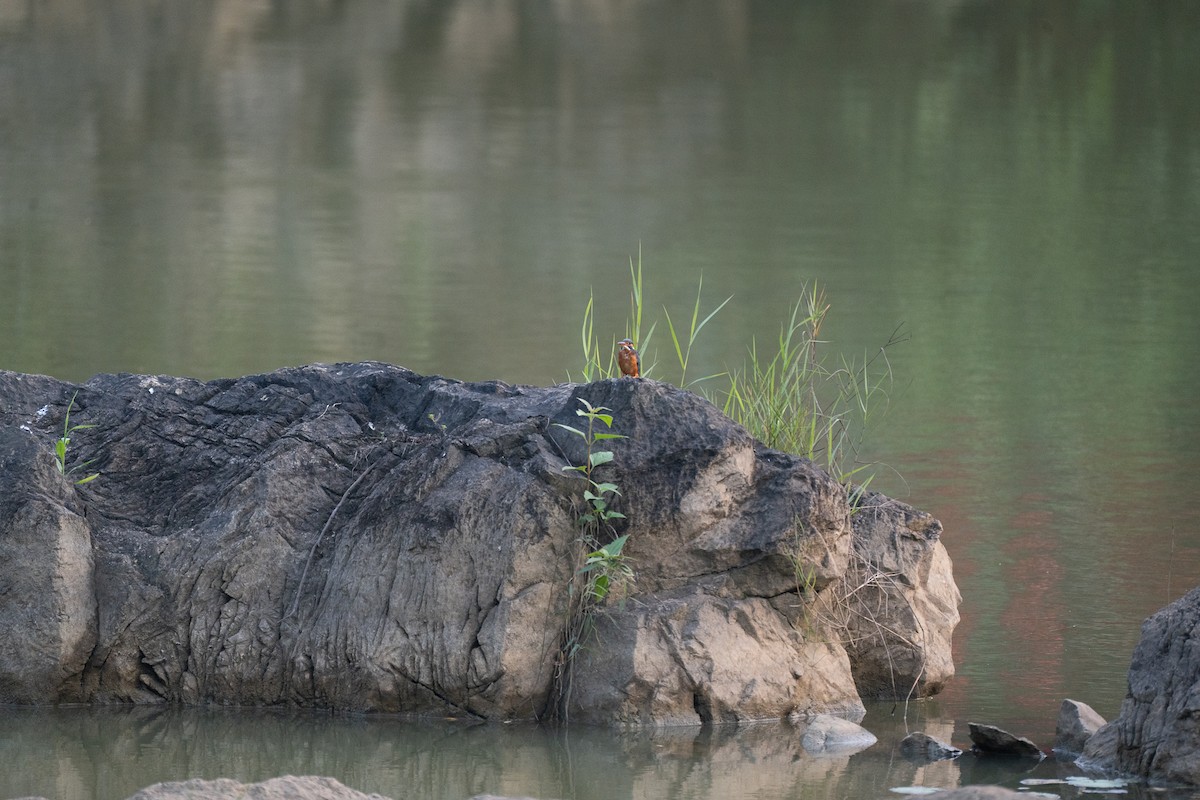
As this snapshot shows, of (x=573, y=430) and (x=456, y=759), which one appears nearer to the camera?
(x=456, y=759)

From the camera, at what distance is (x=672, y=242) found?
21.7m

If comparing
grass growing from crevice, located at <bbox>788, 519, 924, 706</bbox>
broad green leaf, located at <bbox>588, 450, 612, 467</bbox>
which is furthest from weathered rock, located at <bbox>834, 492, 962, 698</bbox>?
broad green leaf, located at <bbox>588, 450, 612, 467</bbox>

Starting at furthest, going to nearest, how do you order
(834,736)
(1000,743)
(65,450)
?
(65,450) → (834,736) → (1000,743)

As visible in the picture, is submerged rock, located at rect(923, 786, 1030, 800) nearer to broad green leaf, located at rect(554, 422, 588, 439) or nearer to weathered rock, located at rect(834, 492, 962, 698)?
weathered rock, located at rect(834, 492, 962, 698)

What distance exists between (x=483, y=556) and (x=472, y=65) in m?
29.6

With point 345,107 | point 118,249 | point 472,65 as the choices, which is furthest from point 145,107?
point 118,249

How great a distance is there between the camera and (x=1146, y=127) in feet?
97.6

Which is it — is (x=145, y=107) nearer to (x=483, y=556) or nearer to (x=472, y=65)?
(x=472, y=65)

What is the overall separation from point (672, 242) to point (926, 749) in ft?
55.3

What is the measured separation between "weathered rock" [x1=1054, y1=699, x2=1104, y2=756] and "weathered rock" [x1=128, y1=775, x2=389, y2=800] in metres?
2.07

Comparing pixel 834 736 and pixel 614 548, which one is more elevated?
pixel 614 548

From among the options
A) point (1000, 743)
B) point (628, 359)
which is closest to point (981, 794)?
point (1000, 743)

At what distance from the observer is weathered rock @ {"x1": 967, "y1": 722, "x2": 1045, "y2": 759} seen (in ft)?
16.6

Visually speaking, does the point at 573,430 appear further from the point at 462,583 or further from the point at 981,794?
the point at 981,794
